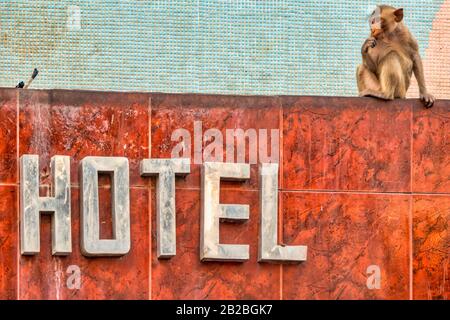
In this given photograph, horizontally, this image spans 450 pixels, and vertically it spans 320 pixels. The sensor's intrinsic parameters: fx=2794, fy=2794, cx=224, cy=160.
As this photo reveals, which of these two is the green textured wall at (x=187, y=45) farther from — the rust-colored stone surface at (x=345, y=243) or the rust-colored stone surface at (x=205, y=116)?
the rust-colored stone surface at (x=345, y=243)

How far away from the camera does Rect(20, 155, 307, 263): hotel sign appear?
2734 cm

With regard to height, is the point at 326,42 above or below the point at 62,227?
above

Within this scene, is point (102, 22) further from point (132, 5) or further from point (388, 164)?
point (388, 164)

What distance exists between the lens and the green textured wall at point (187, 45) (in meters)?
32.6

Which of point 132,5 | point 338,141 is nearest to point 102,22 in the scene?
point 132,5

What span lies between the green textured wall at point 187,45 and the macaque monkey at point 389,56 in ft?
12.3

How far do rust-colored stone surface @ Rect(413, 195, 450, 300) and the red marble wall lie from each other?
0.03 ft

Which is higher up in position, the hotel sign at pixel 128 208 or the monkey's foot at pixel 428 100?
the monkey's foot at pixel 428 100

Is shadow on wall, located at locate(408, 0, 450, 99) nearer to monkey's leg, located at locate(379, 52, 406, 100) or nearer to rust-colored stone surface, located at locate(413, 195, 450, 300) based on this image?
monkey's leg, located at locate(379, 52, 406, 100)

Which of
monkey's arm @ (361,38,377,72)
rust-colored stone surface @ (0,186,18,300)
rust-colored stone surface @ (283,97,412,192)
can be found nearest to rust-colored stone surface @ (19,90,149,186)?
rust-colored stone surface @ (0,186,18,300)

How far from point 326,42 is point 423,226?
537cm

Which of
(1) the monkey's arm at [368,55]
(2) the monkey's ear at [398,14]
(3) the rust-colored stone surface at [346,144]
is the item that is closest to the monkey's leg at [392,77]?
(1) the monkey's arm at [368,55]

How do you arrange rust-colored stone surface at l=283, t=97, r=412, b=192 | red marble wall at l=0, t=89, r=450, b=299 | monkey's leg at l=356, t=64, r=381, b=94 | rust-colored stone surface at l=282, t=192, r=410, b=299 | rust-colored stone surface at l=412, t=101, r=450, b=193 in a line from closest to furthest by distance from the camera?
red marble wall at l=0, t=89, r=450, b=299 < rust-colored stone surface at l=282, t=192, r=410, b=299 < rust-colored stone surface at l=283, t=97, r=412, b=192 < rust-colored stone surface at l=412, t=101, r=450, b=193 < monkey's leg at l=356, t=64, r=381, b=94

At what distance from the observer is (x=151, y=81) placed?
32594 millimetres
